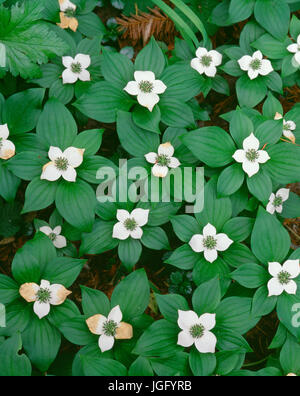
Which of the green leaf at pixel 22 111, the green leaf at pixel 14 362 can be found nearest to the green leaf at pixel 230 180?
the green leaf at pixel 22 111

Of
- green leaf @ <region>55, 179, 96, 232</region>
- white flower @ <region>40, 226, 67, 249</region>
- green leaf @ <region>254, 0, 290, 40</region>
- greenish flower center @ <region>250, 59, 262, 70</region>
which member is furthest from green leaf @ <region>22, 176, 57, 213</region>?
green leaf @ <region>254, 0, 290, 40</region>

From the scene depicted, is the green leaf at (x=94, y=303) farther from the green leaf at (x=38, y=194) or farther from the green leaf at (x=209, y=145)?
the green leaf at (x=209, y=145)

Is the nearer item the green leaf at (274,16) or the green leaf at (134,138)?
the green leaf at (134,138)

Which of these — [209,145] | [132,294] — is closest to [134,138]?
[209,145]

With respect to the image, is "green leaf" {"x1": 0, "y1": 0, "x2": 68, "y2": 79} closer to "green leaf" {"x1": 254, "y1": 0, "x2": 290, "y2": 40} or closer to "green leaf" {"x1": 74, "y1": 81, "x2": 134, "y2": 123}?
"green leaf" {"x1": 74, "y1": 81, "x2": 134, "y2": 123}
